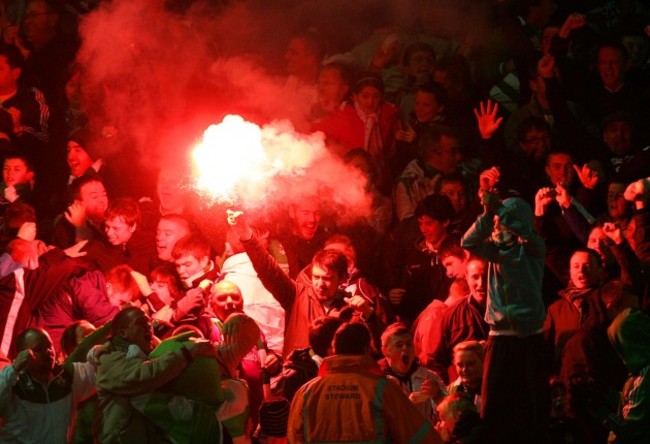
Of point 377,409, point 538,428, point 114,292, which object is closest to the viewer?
point 377,409

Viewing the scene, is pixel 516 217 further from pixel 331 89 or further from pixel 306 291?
pixel 331 89

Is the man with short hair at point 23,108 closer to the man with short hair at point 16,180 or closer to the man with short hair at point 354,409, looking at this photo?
the man with short hair at point 16,180

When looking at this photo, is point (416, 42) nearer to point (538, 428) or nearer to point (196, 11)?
point (196, 11)

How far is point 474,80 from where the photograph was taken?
10695 mm

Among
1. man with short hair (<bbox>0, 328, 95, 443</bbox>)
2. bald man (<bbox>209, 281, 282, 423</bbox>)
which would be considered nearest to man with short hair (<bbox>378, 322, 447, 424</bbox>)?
bald man (<bbox>209, 281, 282, 423</bbox>)

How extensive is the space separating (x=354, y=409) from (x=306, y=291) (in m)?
3.49

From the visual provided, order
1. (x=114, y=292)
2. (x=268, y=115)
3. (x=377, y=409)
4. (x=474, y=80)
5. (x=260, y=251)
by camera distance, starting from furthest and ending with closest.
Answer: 1. (x=268, y=115)
2. (x=474, y=80)
3. (x=114, y=292)
4. (x=260, y=251)
5. (x=377, y=409)

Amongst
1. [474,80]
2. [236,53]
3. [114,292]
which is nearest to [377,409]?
[114,292]

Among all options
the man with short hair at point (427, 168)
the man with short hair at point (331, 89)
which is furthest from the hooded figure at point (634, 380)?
the man with short hair at point (331, 89)

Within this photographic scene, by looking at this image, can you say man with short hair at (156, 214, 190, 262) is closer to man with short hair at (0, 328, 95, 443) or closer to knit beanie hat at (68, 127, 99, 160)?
knit beanie hat at (68, 127, 99, 160)

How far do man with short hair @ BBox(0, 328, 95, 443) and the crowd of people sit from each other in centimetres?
1

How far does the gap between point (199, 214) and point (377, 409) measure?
5740mm

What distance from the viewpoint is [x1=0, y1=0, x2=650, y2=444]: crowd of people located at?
6.21 metres

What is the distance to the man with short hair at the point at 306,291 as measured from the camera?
8.64 metres
